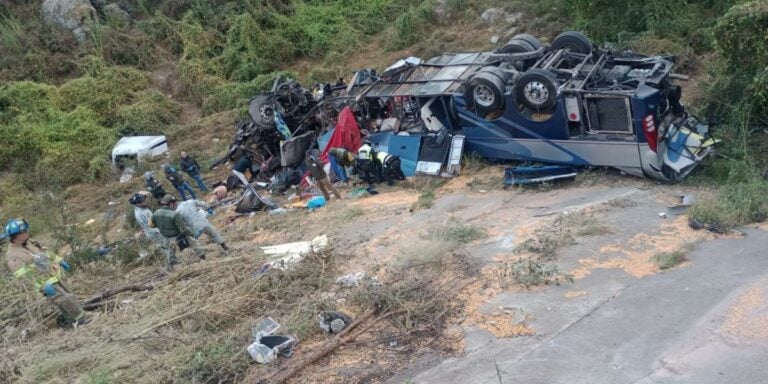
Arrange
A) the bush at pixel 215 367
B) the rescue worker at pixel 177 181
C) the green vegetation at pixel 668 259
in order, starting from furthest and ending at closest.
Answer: the rescue worker at pixel 177 181 → the green vegetation at pixel 668 259 → the bush at pixel 215 367

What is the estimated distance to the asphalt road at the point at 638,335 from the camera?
594 cm

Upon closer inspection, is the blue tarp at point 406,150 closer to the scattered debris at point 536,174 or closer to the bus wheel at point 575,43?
the scattered debris at point 536,174

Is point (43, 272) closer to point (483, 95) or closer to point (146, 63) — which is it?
point (483, 95)

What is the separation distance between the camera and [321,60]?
21234mm

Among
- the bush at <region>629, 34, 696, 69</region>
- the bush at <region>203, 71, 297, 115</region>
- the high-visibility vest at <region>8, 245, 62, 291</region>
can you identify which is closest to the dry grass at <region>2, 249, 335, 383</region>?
the high-visibility vest at <region>8, 245, 62, 291</region>

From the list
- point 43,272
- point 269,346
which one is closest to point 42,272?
point 43,272

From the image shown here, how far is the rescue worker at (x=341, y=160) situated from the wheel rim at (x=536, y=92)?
350 cm

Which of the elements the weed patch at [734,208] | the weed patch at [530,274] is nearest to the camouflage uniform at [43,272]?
the weed patch at [530,274]

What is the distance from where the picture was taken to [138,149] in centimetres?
1736

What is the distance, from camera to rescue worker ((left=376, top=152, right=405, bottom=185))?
12.7 meters

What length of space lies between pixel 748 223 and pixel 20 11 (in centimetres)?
2330

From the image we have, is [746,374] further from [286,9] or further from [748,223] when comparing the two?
[286,9]

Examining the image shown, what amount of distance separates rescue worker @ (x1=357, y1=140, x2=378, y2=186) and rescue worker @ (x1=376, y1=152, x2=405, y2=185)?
15 centimetres

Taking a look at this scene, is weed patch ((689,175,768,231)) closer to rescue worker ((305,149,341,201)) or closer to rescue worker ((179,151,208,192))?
rescue worker ((305,149,341,201))
